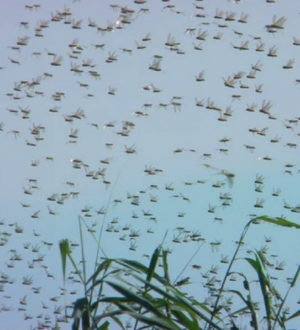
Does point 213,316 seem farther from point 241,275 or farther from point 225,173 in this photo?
point 225,173

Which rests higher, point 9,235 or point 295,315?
point 295,315

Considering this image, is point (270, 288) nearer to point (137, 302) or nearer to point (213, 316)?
point (213, 316)

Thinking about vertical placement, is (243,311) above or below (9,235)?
above

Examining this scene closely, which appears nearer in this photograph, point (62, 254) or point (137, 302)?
point (137, 302)

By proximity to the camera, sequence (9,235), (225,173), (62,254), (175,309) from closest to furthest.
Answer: (225,173) → (175,309) → (62,254) → (9,235)

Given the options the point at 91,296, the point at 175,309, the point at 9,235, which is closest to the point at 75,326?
the point at 91,296

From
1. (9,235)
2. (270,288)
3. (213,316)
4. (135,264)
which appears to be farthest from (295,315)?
(9,235)

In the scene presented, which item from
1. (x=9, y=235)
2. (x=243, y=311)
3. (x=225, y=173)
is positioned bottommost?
(x=9, y=235)

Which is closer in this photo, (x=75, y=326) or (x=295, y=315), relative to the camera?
(x=75, y=326)

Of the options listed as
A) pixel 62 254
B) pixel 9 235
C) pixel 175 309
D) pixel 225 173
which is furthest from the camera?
pixel 9 235
